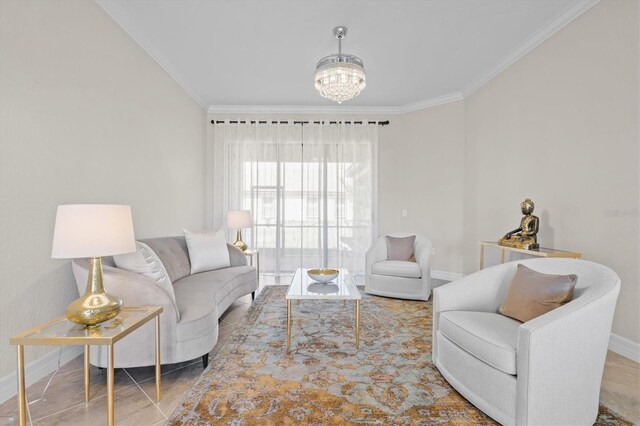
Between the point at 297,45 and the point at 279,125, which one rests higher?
the point at 297,45

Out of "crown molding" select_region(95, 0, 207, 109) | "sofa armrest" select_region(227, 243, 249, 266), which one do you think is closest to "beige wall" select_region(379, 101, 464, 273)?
"sofa armrest" select_region(227, 243, 249, 266)

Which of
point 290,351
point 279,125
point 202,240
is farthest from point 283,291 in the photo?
point 279,125

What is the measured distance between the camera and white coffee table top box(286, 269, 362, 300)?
8.13ft

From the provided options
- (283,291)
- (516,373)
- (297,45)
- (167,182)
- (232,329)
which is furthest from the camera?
(283,291)

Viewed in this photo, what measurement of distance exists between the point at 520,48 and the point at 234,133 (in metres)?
4.14

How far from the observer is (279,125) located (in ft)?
17.3

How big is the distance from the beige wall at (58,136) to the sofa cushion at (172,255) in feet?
1.02

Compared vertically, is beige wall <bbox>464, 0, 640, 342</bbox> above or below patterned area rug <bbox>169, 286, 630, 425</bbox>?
above

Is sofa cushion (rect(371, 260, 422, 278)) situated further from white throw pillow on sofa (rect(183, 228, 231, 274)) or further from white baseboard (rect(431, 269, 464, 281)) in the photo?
white throw pillow on sofa (rect(183, 228, 231, 274))

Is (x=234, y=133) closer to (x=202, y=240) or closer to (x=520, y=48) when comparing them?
(x=202, y=240)

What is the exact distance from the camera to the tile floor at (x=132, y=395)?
169 cm

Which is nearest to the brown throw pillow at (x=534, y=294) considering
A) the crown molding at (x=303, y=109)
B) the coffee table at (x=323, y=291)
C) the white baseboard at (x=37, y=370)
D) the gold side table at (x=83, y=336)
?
the coffee table at (x=323, y=291)

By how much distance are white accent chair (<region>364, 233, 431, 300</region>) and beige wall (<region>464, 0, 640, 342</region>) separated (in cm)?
105

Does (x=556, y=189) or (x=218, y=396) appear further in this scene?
(x=556, y=189)
